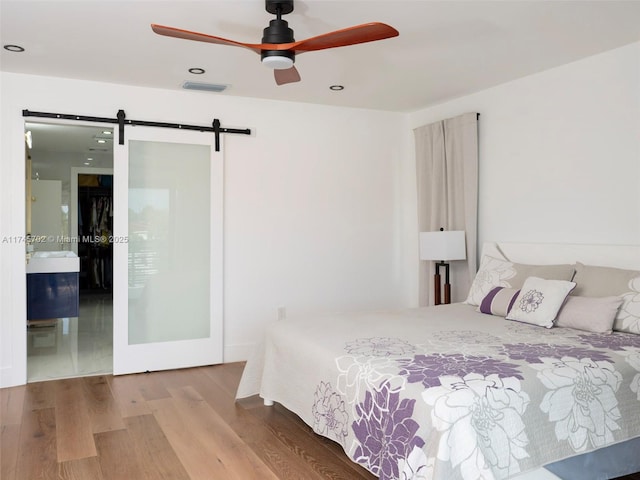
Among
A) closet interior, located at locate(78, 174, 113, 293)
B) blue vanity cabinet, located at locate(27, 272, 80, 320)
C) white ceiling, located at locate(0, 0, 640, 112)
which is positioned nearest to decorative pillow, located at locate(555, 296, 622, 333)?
white ceiling, located at locate(0, 0, 640, 112)

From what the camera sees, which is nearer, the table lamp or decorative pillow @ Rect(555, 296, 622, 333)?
decorative pillow @ Rect(555, 296, 622, 333)

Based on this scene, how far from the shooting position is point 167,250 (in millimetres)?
4578

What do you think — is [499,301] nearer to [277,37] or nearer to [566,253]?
[566,253]

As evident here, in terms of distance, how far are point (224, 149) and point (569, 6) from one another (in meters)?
2.94

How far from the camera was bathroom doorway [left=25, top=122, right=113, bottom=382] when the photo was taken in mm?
4941

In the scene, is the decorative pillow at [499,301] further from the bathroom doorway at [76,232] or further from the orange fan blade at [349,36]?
the bathroom doorway at [76,232]

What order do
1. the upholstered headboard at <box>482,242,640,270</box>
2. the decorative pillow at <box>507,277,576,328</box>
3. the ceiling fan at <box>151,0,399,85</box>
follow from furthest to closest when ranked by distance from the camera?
the upholstered headboard at <box>482,242,640,270</box> → the decorative pillow at <box>507,277,576,328</box> → the ceiling fan at <box>151,0,399,85</box>

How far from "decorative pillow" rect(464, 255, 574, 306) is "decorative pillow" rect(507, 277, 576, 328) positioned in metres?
0.18

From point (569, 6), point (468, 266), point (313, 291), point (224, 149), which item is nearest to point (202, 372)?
point (313, 291)

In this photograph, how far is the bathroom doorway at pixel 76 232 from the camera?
4941mm

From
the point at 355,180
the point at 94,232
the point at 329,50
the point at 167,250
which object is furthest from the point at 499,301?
the point at 94,232

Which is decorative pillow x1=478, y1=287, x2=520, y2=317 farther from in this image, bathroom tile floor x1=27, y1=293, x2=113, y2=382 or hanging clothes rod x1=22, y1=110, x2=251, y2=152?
bathroom tile floor x1=27, y1=293, x2=113, y2=382

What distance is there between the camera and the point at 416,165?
210 inches

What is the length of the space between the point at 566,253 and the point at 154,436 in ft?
9.93
